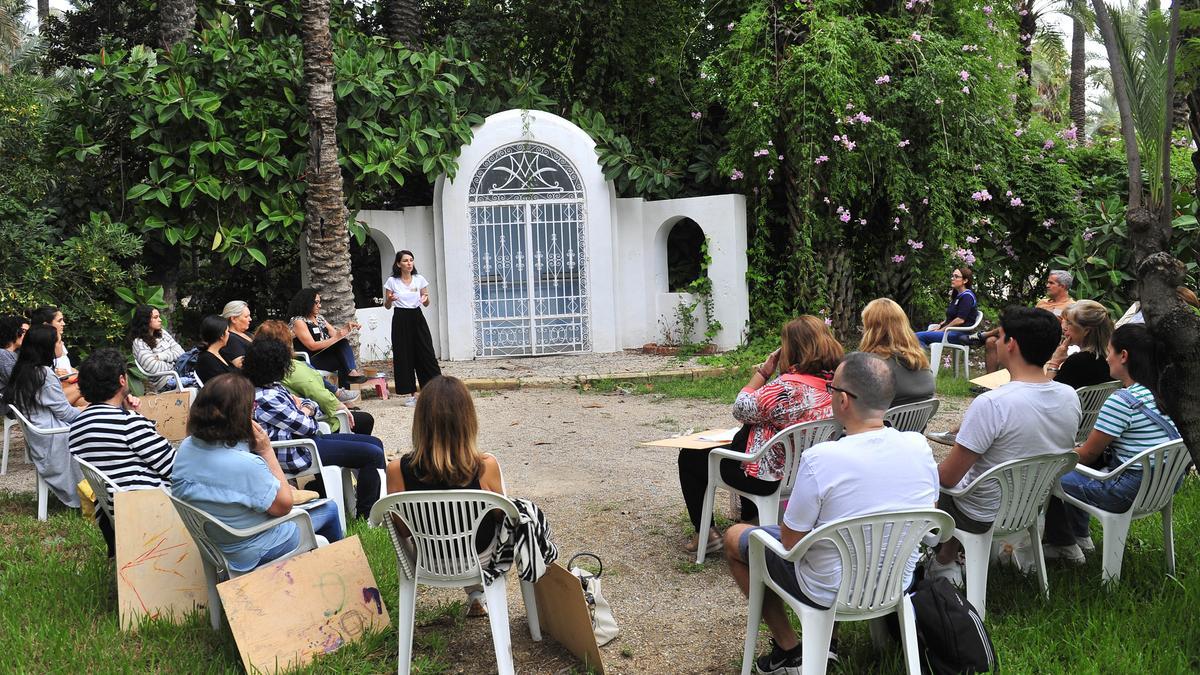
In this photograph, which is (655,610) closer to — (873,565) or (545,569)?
(545,569)

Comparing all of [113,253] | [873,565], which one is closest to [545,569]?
[873,565]

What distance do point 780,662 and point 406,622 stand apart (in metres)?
1.45

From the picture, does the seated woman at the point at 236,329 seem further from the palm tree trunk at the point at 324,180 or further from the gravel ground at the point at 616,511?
the palm tree trunk at the point at 324,180

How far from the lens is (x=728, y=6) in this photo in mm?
13992

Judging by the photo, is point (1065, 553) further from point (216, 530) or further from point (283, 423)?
point (283, 423)

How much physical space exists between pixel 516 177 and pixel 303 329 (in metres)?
4.83

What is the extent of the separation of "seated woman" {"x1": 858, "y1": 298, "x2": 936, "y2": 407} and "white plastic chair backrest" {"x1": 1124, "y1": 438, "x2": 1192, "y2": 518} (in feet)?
4.22

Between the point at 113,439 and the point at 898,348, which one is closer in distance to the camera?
the point at 113,439

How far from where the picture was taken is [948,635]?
3.53m

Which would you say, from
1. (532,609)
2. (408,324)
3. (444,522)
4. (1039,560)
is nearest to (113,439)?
(444,522)

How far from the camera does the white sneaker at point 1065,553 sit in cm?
486

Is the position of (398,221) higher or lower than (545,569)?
higher

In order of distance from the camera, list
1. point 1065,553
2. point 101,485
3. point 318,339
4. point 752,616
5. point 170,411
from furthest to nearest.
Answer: point 318,339, point 170,411, point 1065,553, point 101,485, point 752,616

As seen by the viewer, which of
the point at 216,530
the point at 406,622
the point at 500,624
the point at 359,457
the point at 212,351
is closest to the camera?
the point at 500,624
